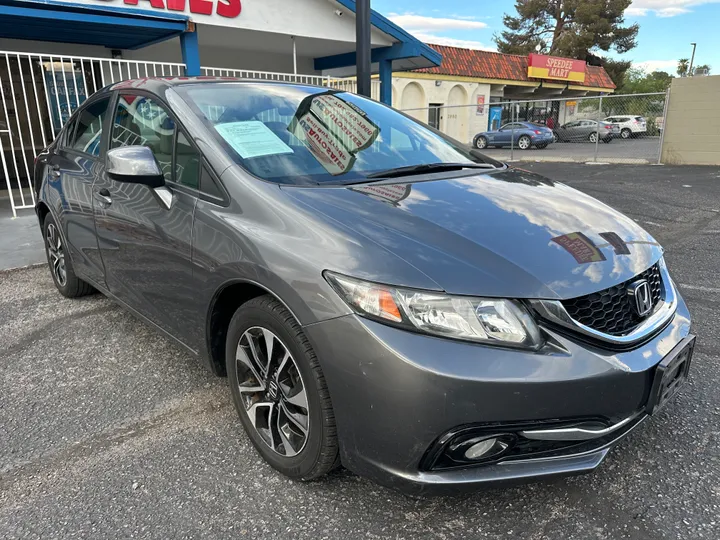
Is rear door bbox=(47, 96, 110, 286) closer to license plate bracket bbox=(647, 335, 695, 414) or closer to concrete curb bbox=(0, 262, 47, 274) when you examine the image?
concrete curb bbox=(0, 262, 47, 274)

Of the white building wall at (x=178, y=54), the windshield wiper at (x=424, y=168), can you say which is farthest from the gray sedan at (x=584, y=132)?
the windshield wiper at (x=424, y=168)

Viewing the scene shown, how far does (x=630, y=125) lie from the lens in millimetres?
24891

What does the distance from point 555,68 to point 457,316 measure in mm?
35757

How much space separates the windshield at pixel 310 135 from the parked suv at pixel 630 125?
25.0 m

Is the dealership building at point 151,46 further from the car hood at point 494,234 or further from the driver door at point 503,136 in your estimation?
the driver door at point 503,136

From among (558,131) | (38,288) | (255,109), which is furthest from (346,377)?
(558,131)

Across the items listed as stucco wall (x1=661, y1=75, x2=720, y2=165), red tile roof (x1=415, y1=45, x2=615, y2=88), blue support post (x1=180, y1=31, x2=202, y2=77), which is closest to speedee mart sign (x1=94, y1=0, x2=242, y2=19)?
blue support post (x1=180, y1=31, x2=202, y2=77)

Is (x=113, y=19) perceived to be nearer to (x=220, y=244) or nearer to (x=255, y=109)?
(x=255, y=109)

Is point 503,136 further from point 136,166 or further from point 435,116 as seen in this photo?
point 136,166

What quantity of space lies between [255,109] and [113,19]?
5655mm

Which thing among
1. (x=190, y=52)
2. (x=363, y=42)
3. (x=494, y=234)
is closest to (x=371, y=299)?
(x=494, y=234)

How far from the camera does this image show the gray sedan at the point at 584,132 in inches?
968

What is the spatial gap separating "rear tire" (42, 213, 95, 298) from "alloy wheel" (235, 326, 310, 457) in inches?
93.5

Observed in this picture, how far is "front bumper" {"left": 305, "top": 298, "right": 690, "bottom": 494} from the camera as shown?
5.23ft
